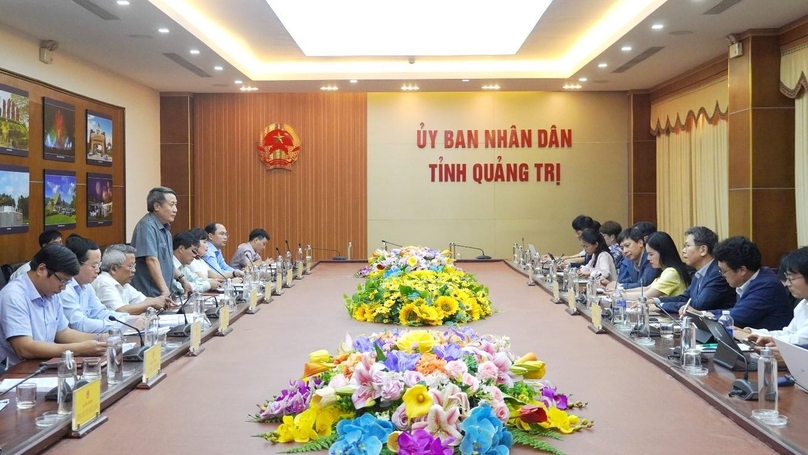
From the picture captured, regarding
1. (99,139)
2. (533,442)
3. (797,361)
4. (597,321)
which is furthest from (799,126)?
(99,139)

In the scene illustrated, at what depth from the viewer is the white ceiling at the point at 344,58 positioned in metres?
5.72

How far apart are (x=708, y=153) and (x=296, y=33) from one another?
422 cm

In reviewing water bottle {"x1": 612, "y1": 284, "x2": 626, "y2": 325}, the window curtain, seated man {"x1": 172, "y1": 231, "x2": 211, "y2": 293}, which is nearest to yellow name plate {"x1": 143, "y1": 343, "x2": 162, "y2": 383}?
water bottle {"x1": 612, "y1": 284, "x2": 626, "y2": 325}

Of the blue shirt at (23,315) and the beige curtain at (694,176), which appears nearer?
the blue shirt at (23,315)

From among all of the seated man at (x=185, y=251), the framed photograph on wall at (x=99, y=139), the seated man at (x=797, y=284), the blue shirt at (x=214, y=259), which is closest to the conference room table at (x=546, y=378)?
the seated man at (x=797, y=284)

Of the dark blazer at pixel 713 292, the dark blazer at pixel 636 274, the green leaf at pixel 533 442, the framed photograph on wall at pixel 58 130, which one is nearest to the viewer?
the green leaf at pixel 533 442

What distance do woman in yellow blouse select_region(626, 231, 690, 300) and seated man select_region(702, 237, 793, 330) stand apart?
43.9 inches

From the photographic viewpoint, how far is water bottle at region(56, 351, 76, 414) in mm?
2203

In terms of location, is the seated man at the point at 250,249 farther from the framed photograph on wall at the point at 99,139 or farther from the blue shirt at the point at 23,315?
the blue shirt at the point at 23,315

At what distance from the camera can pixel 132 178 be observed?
884cm

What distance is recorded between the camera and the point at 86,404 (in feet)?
6.96

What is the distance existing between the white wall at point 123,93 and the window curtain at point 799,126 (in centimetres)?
595

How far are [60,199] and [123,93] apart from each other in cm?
190

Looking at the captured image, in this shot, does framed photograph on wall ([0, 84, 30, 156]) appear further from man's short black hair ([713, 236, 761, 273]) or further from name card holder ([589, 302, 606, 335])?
man's short black hair ([713, 236, 761, 273])
